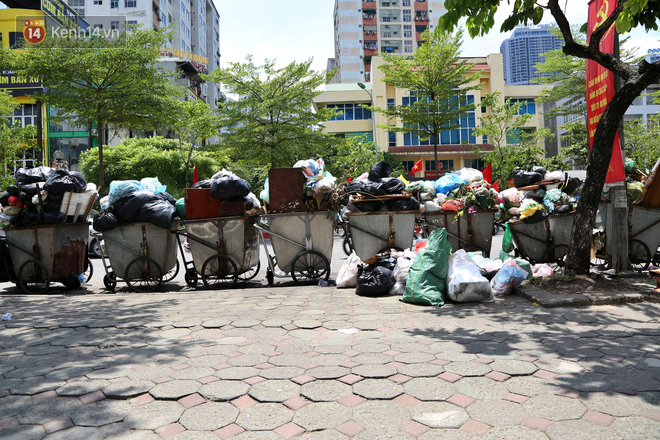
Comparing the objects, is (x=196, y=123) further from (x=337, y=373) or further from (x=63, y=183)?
(x=337, y=373)

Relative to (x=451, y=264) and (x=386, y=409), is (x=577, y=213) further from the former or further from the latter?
(x=386, y=409)

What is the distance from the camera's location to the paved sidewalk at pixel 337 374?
272 centimetres

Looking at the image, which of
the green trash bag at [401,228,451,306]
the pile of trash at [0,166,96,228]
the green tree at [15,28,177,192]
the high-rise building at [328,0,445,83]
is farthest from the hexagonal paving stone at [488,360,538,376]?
the high-rise building at [328,0,445,83]

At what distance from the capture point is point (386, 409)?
291 centimetres

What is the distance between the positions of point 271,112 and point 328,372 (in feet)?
73.2

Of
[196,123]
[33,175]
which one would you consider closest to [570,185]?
[33,175]

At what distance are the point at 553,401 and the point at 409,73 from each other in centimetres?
2439

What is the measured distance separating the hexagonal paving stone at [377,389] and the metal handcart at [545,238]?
5504mm

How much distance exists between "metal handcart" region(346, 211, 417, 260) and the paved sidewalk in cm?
210

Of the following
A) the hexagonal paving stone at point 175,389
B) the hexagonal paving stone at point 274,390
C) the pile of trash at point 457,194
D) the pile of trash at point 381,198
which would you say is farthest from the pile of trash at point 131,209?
the hexagonal paving stone at point 274,390

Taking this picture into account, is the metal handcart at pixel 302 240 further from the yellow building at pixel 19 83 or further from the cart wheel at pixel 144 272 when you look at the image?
the yellow building at pixel 19 83

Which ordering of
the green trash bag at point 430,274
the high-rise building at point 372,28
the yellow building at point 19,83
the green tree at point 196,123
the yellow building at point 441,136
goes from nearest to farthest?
the green trash bag at point 430,274 → the green tree at point 196,123 → the yellow building at point 19,83 → the yellow building at point 441,136 → the high-rise building at point 372,28

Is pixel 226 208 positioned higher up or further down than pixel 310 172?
further down

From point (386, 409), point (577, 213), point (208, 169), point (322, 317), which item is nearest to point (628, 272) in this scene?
point (577, 213)
